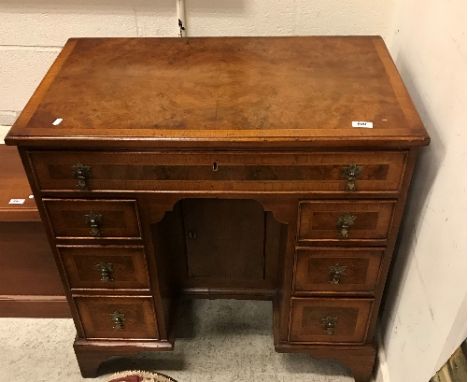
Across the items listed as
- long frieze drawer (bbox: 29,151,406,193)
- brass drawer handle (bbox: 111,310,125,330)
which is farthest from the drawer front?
long frieze drawer (bbox: 29,151,406,193)

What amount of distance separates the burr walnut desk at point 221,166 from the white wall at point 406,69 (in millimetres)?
70

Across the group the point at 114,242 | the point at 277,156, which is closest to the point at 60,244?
the point at 114,242

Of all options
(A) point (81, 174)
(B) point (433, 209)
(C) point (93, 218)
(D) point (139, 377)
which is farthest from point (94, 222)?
(B) point (433, 209)

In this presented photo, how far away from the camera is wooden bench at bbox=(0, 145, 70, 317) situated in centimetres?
147

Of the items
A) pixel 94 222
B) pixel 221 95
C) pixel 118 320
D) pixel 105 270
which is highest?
pixel 221 95

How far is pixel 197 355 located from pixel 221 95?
0.85 metres

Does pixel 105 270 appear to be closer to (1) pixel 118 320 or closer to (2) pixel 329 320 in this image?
(1) pixel 118 320

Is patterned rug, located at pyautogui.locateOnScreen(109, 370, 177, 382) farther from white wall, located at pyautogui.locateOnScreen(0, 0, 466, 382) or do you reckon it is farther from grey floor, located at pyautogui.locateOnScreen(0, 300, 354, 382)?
white wall, located at pyautogui.locateOnScreen(0, 0, 466, 382)

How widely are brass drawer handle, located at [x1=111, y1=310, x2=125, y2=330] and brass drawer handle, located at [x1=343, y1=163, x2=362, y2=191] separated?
698mm

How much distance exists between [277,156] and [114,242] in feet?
1.47

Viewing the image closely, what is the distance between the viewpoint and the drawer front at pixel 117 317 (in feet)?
4.47

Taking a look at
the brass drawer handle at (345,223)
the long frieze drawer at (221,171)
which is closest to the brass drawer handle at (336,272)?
the brass drawer handle at (345,223)

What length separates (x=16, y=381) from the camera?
60.7 inches

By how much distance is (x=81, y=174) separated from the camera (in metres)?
1.09
